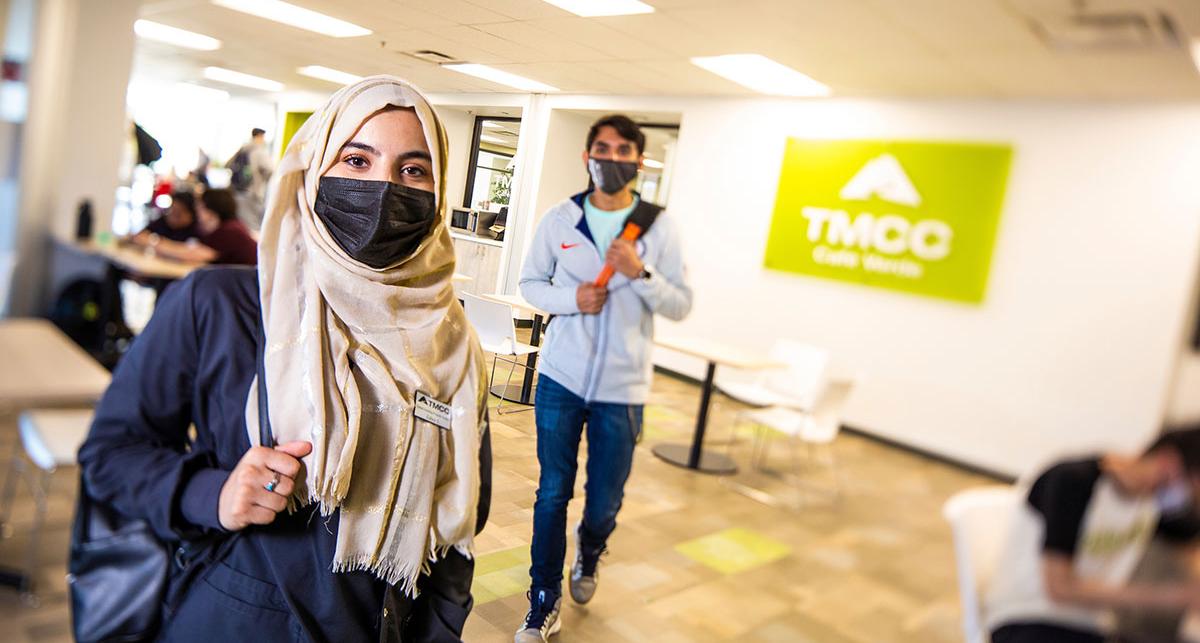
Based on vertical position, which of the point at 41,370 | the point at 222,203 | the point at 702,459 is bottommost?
the point at 702,459

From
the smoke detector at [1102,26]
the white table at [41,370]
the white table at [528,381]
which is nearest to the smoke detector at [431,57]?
the white table at [528,381]

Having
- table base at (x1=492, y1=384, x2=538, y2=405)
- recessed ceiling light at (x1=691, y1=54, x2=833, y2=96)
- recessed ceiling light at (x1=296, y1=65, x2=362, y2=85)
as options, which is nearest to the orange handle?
table base at (x1=492, y1=384, x2=538, y2=405)

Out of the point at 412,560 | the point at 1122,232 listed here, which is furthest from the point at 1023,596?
the point at 412,560

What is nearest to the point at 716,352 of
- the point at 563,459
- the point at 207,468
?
the point at 563,459

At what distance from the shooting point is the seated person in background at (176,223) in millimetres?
1485

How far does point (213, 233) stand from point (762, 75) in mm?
1397

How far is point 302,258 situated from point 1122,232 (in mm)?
1481

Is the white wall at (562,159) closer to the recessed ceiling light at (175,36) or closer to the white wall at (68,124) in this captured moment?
the recessed ceiling light at (175,36)

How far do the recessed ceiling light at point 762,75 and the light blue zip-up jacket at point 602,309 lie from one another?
42cm

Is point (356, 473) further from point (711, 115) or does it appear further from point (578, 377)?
point (711, 115)

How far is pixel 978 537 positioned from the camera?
4.96 feet

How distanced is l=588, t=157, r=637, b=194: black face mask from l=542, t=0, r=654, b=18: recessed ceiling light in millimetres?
373

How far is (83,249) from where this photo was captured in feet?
4.03

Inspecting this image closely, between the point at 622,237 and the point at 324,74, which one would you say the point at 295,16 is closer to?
the point at 324,74
